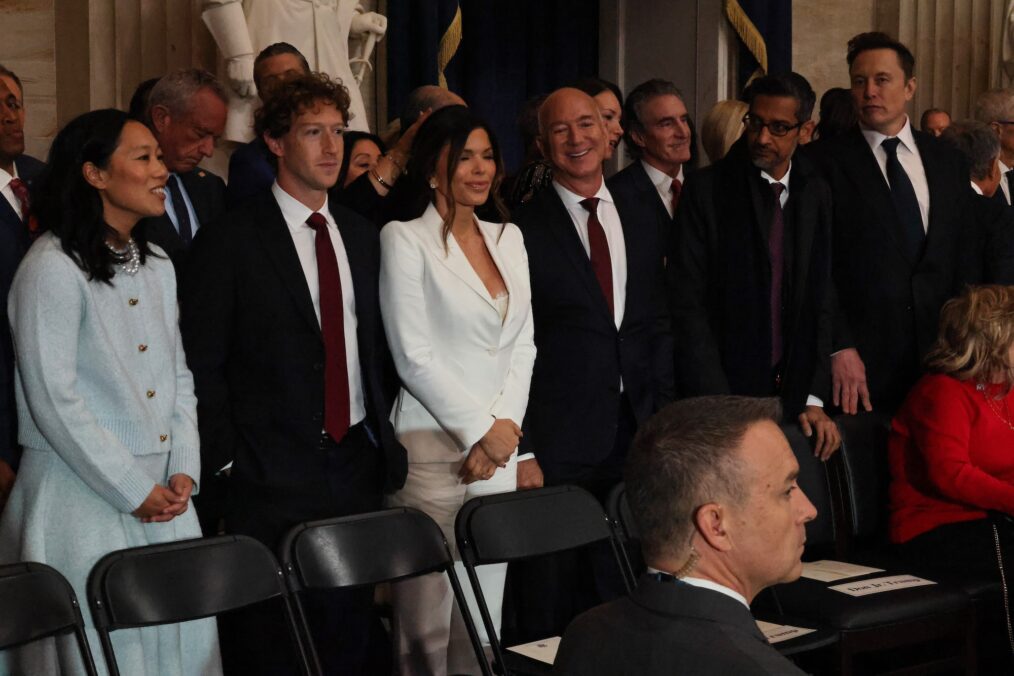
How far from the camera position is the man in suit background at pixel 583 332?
432 cm

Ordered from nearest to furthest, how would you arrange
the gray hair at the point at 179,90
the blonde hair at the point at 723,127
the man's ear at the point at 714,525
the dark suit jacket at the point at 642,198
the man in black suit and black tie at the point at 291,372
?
1. the man's ear at the point at 714,525
2. the man in black suit and black tie at the point at 291,372
3. the gray hair at the point at 179,90
4. the dark suit jacket at the point at 642,198
5. the blonde hair at the point at 723,127

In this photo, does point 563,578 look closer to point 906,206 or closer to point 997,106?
point 906,206

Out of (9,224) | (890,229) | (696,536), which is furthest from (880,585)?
(9,224)

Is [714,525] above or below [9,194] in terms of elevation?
below

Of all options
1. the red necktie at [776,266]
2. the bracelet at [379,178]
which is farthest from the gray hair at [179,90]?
the red necktie at [776,266]

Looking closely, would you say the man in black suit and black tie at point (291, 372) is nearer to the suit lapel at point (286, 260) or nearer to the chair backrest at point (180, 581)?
the suit lapel at point (286, 260)

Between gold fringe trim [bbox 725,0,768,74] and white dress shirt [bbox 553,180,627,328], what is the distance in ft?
12.7

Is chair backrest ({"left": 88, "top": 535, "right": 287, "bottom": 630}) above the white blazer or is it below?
below

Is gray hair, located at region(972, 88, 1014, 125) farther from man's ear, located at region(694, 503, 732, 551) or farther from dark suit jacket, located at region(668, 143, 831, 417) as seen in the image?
man's ear, located at region(694, 503, 732, 551)

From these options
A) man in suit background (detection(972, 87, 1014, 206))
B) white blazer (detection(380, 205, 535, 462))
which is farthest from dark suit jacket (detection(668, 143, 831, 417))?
man in suit background (detection(972, 87, 1014, 206))

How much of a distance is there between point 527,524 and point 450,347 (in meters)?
0.63

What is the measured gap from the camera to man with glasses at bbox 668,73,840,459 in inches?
183

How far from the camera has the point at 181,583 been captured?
10.0 feet

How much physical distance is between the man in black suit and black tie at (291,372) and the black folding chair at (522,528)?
37 centimetres
